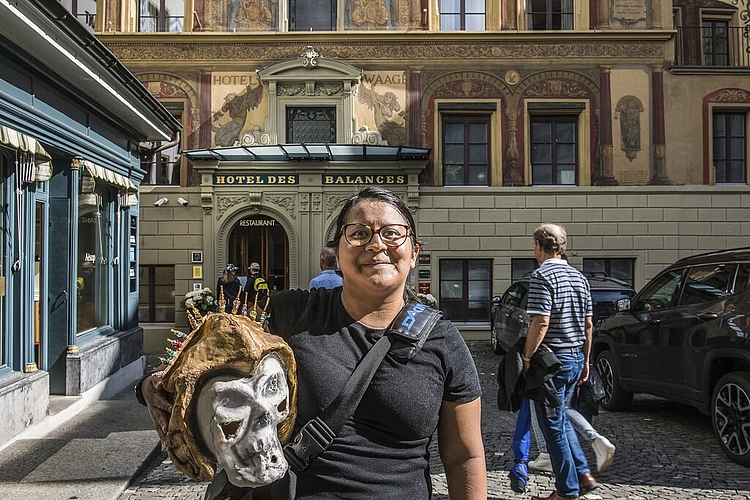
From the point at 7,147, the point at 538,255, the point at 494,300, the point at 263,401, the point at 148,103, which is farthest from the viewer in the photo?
the point at 494,300

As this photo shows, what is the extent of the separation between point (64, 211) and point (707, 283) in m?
7.48

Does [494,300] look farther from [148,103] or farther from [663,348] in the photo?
[148,103]

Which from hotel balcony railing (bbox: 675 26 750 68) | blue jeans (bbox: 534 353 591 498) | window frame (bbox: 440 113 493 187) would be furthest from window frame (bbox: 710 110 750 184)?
blue jeans (bbox: 534 353 591 498)

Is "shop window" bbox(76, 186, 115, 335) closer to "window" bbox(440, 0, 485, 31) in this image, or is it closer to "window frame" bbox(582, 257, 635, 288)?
"window" bbox(440, 0, 485, 31)

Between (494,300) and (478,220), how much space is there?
2679 millimetres

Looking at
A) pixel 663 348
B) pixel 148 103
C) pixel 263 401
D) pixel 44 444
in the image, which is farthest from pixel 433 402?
pixel 148 103

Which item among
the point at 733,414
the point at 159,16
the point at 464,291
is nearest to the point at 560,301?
the point at 733,414

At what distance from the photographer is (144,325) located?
1547 centimetres

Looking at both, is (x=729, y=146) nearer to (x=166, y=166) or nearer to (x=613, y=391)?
(x=613, y=391)

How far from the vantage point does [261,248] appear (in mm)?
16016

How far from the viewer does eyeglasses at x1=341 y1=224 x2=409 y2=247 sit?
6.47 feet

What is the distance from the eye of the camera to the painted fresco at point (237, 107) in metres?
15.9

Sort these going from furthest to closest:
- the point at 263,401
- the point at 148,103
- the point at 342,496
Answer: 1. the point at 148,103
2. the point at 342,496
3. the point at 263,401

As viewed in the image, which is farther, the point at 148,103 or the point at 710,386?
the point at 148,103
